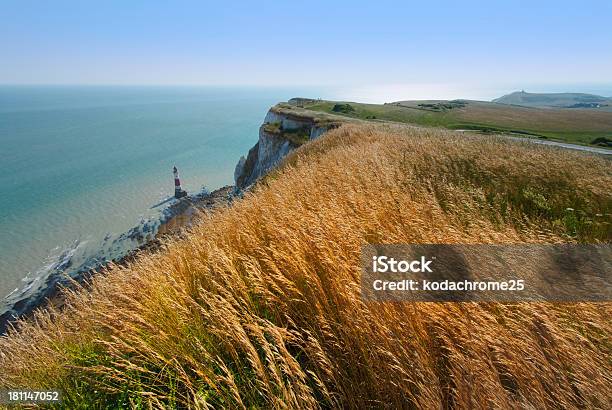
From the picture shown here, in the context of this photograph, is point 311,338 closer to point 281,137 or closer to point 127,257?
point 127,257

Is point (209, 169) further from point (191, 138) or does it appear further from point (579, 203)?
point (579, 203)

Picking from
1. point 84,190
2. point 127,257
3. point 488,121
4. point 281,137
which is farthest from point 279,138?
point 488,121

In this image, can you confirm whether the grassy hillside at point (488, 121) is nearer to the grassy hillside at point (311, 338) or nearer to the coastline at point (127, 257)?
the coastline at point (127, 257)

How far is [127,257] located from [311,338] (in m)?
27.8

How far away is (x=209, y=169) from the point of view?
75.6 m

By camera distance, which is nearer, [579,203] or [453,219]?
[453,219]

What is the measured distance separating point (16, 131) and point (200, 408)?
550 feet

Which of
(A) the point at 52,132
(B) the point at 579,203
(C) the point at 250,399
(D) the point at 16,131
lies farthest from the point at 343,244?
(D) the point at 16,131

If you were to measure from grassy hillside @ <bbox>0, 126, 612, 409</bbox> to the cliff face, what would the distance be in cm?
3130

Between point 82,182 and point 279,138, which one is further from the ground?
point 279,138

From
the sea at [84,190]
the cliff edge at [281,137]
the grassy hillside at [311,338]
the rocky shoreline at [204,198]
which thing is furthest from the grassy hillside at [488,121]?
the grassy hillside at [311,338]

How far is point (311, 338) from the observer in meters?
2.75

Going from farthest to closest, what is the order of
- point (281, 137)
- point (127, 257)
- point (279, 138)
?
point (279, 138)
point (281, 137)
point (127, 257)

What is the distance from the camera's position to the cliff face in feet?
122
